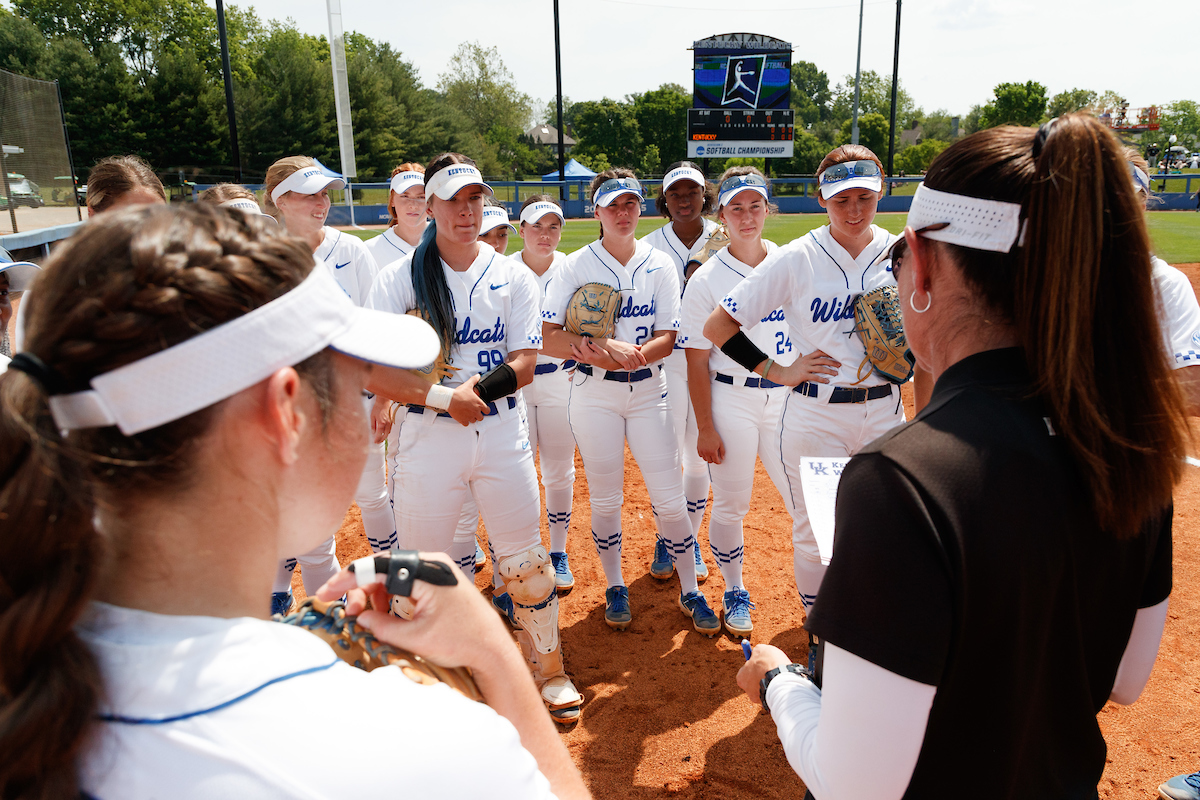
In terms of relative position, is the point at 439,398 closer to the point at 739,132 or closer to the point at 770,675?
the point at 770,675

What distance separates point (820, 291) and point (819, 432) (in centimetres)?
61

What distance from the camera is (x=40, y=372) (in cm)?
70

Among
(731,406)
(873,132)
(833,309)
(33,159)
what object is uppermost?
(873,132)

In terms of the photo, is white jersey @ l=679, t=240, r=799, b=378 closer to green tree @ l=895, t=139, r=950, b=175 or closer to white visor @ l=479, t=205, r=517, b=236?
white visor @ l=479, t=205, r=517, b=236

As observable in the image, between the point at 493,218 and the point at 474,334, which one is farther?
the point at 493,218

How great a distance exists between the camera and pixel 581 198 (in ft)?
96.4

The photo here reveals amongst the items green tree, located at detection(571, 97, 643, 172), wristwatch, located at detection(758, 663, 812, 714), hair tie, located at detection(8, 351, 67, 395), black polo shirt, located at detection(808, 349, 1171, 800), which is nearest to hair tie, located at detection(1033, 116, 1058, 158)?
black polo shirt, located at detection(808, 349, 1171, 800)

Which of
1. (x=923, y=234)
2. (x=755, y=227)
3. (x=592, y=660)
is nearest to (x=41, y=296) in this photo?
(x=923, y=234)

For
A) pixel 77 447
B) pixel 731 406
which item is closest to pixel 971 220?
pixel 77 447

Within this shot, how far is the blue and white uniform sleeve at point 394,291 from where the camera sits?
10.8 feet

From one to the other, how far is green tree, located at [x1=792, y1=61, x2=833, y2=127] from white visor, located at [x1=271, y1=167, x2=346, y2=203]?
328 feet

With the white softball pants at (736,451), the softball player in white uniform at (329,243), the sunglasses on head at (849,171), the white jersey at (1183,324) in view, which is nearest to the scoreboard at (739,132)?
the softball player in white uniform at (329,243)

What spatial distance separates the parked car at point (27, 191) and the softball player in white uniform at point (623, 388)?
1306 cm

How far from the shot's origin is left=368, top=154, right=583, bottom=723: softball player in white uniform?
317 centimetres
